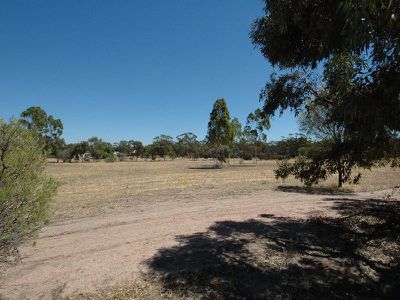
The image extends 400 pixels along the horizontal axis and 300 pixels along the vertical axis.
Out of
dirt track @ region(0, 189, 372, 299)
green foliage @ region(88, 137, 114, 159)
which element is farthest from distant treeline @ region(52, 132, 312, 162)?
dirt track @ region(0, 189, 372, 299)

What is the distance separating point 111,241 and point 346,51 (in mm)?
7350

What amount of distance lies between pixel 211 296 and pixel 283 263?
2460 mm

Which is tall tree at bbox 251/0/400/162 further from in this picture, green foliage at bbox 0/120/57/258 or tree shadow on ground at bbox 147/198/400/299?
green foliage at bbox 0/120/57/258

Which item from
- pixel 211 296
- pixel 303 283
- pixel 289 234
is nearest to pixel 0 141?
pixel 211 296

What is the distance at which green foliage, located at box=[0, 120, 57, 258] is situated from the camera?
4.96m

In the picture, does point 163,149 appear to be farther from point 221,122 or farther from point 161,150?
point 221,122

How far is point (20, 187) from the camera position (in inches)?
199

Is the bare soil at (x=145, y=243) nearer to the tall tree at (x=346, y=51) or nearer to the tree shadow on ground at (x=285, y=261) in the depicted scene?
the tree shadow on ground at (x=285, y=261)

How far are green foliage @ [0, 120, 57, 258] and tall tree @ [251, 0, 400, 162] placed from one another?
4654mm

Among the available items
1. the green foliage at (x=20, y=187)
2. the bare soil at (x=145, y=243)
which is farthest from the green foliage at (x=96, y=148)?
the green foliage at (x=20, y=187)

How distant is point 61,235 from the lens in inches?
372

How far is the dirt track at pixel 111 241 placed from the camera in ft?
20.6

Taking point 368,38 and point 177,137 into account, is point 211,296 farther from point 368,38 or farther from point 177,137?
point 177,137

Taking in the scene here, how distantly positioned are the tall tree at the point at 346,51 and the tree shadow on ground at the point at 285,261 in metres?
2.99
